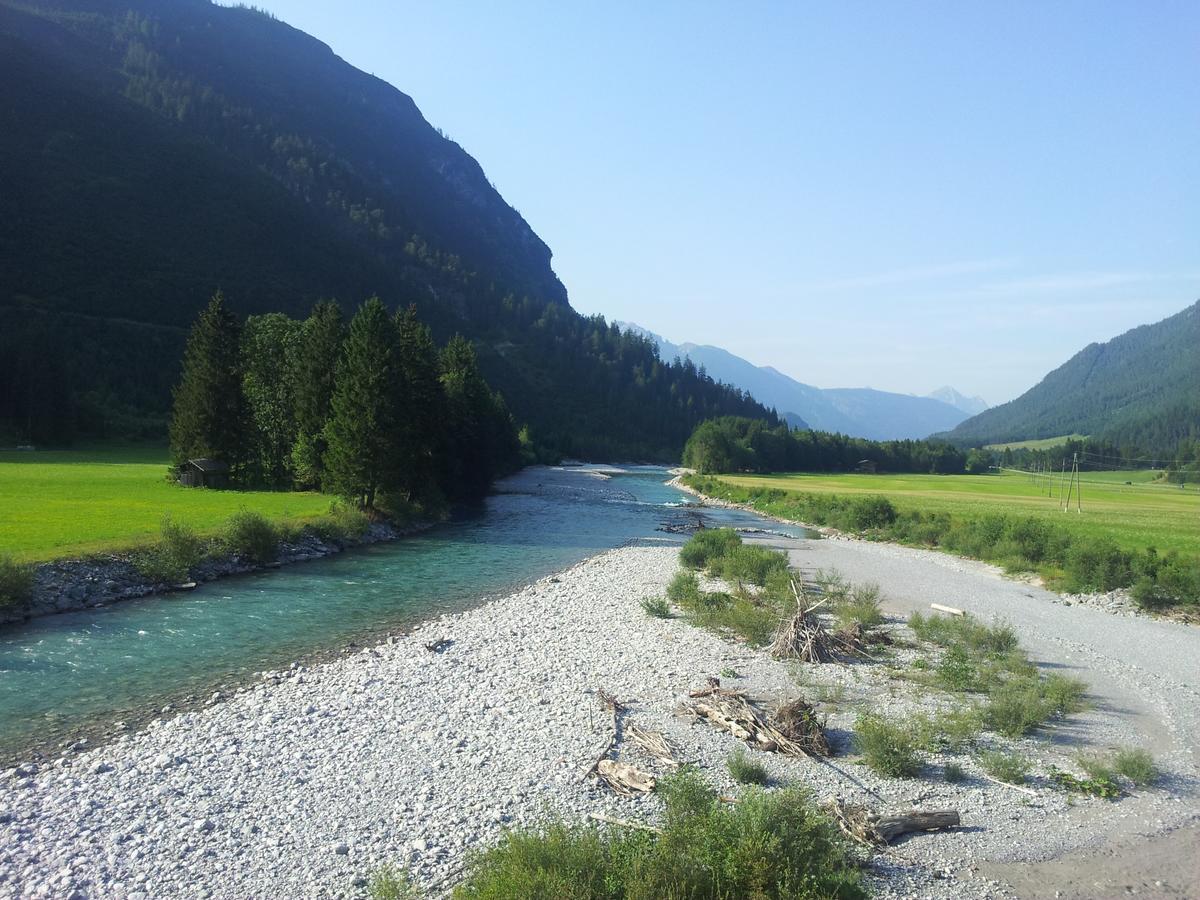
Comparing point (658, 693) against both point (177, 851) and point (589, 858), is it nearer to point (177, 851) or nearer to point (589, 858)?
point (589, 858)

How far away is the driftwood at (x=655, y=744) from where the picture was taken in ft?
42.5

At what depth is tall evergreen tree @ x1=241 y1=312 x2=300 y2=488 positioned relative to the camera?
5406 cm

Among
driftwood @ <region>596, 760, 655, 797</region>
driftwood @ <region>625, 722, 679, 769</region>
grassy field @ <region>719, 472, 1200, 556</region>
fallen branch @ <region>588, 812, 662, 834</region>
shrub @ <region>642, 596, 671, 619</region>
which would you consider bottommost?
shrub @ <region>642, 596, 671, 619</region>

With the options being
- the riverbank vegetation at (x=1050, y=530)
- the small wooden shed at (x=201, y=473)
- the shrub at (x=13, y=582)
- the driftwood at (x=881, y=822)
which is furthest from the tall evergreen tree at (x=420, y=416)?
the driftwood at (x=881, y=822)

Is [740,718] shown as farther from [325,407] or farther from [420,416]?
[325,407]

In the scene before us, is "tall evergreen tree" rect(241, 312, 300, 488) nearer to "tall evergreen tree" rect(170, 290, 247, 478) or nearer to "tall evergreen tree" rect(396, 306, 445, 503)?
"tall evergreen tree" rect(170, 290, 247, 478)

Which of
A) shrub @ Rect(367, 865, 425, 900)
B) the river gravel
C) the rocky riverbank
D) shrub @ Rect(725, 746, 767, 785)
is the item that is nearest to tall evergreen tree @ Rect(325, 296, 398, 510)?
the rocky riverbank

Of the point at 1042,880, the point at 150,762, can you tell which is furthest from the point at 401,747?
the point at 1042,880

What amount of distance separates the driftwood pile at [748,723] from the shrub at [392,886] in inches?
296

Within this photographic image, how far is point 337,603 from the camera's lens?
85.1 ft

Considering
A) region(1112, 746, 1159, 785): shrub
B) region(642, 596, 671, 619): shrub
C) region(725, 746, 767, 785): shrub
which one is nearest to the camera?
region(725, 746, 767, 785): shrub

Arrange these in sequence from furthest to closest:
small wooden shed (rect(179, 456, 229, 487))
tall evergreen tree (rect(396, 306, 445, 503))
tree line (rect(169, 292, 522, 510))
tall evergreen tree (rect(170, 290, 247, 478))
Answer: tall evergreen tree (rect(170, 290, 247, 478))
small wooden shed (rect(179, 456, 229, 487))
tall evergreen tree (rect(396, 306, 445, 503))
tree line (rect(169, 292, 522, 510))

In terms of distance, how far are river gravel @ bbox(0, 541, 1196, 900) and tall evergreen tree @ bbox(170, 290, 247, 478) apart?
1641 inches

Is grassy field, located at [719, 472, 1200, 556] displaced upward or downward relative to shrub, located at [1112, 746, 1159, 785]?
upward
